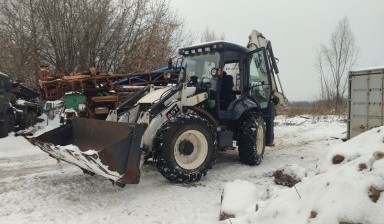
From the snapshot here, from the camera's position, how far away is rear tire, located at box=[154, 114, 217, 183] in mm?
6211

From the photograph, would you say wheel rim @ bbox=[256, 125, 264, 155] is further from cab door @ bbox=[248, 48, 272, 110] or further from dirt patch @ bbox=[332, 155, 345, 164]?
dirt patch @ bbox=[332, 155, 345, 164]

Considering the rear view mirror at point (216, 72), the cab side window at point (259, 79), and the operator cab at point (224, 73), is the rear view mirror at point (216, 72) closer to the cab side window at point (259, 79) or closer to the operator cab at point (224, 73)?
the operator cab at point (224, 73)

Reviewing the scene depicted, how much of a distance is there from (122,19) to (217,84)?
12.9m

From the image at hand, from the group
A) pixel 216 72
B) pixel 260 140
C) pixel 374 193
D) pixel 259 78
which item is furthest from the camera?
pixel 259 78

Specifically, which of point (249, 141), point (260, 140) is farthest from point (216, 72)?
point (260, 140)

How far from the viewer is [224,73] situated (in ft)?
26.6

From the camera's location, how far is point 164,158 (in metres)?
6.18

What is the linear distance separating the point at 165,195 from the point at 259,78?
13.2 ft

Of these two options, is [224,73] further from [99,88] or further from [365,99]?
[99,88]

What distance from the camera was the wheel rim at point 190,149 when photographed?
6457mm

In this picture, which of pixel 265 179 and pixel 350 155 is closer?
pixel 350 155

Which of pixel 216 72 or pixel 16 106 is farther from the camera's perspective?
pixel 16 106

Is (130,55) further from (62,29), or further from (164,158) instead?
(164,158)

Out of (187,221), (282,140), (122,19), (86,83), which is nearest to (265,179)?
(187,221)
